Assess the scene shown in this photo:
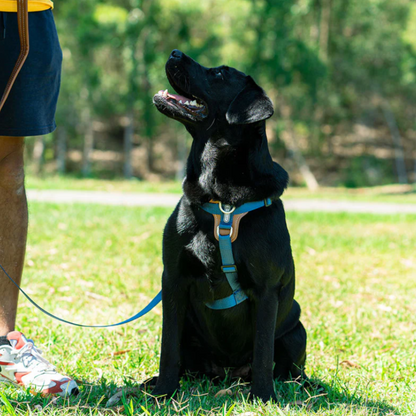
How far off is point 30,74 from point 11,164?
457 millimetres

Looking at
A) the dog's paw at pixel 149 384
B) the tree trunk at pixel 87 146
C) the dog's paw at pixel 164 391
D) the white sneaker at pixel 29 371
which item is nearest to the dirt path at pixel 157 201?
the white sneaker at pixel 29 371

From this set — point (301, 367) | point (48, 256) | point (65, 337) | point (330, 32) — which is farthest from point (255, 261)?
point (330, 32)

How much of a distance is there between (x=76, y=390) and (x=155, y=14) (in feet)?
67.3

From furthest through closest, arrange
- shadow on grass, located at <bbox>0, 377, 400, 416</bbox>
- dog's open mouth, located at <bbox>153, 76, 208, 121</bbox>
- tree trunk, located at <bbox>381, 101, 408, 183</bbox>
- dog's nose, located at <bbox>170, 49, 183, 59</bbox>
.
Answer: tree trunk, located at <bbox>381, 101, 408, 183</bbox> → dog's nose, located at <bbox>170, 49, 183, 59</bbox> → dog's open mouth, located at <bbox>153, 76, 208, 121</bbox> → shadow on grass, located at <bbox>0, 377, 400, 416</bbox>

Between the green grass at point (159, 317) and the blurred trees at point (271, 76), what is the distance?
14572 mm

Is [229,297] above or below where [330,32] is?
below

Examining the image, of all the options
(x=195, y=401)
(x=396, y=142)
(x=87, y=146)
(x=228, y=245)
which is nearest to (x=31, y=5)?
(x=228, y=245)

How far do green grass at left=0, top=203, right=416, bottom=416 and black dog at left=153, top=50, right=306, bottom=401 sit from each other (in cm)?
20

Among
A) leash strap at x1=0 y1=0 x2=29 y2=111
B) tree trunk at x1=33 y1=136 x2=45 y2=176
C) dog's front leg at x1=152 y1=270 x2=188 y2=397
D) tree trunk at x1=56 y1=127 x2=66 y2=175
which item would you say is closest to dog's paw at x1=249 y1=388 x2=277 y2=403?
dog's front leg at x1=152 y1=270 x2=188 y2=397

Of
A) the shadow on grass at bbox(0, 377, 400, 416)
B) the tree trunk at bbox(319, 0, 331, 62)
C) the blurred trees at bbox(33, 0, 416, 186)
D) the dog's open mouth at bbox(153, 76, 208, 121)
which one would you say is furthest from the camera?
the tree trunk at bbox(319, 0, 331, 62)

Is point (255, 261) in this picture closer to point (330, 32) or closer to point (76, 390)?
point (76, 390)

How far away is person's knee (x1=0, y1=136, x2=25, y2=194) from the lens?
2564 millimetres

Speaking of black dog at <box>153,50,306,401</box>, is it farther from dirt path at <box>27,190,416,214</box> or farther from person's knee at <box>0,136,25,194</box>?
dirt path at <box>27,190,416,214</box>

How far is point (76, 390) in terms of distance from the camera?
7.72 ft
